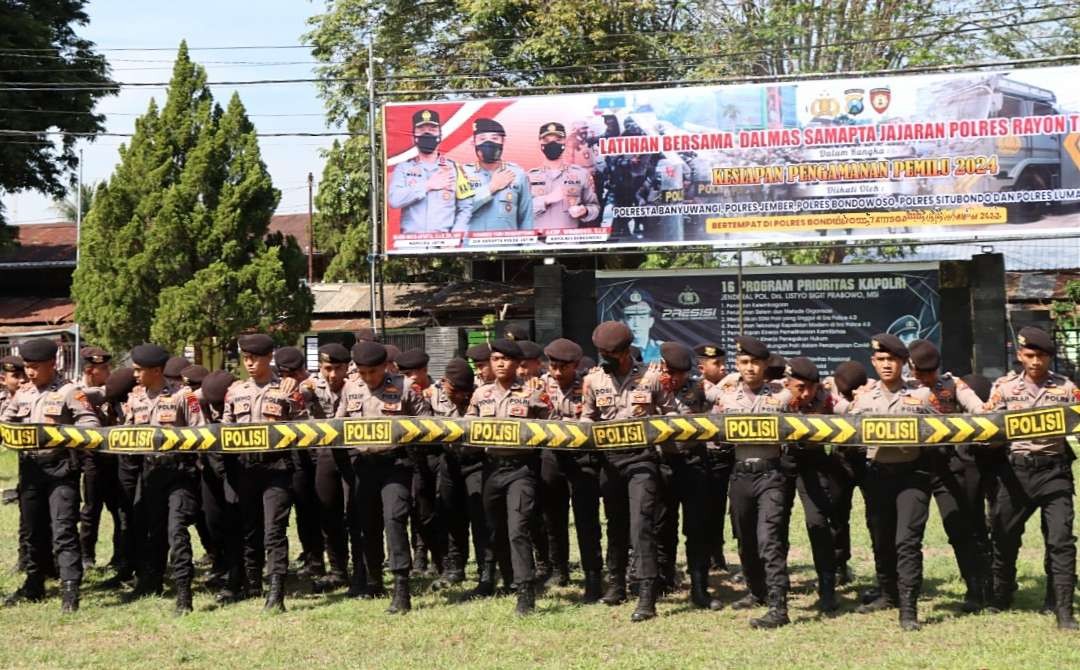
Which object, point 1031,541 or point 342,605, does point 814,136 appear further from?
point 342,605

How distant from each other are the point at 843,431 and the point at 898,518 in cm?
68

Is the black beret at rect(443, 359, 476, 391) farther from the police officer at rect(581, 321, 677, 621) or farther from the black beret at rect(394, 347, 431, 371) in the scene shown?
the police officer at rect(581, 321, 677, 621)

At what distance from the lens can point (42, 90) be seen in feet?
110

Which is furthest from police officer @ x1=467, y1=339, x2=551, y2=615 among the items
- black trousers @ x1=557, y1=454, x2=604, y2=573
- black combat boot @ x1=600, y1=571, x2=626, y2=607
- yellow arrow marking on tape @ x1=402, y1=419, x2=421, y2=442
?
black combat boot @ x1=600, y1=571, x2=626, y2=607

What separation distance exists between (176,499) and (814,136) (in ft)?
43.4

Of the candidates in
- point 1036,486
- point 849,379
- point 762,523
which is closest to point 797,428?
point 762,523

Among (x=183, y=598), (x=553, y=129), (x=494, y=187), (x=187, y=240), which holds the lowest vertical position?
(x=183, y=598)

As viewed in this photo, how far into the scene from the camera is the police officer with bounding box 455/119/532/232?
21.0 metres

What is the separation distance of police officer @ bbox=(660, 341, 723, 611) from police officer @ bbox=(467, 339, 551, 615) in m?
0.99

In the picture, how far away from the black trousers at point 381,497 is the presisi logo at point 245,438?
2.26 ft

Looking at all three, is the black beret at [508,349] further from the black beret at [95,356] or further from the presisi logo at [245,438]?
the black beret at [95,356]

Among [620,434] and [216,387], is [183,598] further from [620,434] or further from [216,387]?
[620,434]

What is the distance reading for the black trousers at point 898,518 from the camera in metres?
8.42

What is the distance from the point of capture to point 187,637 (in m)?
8.68
